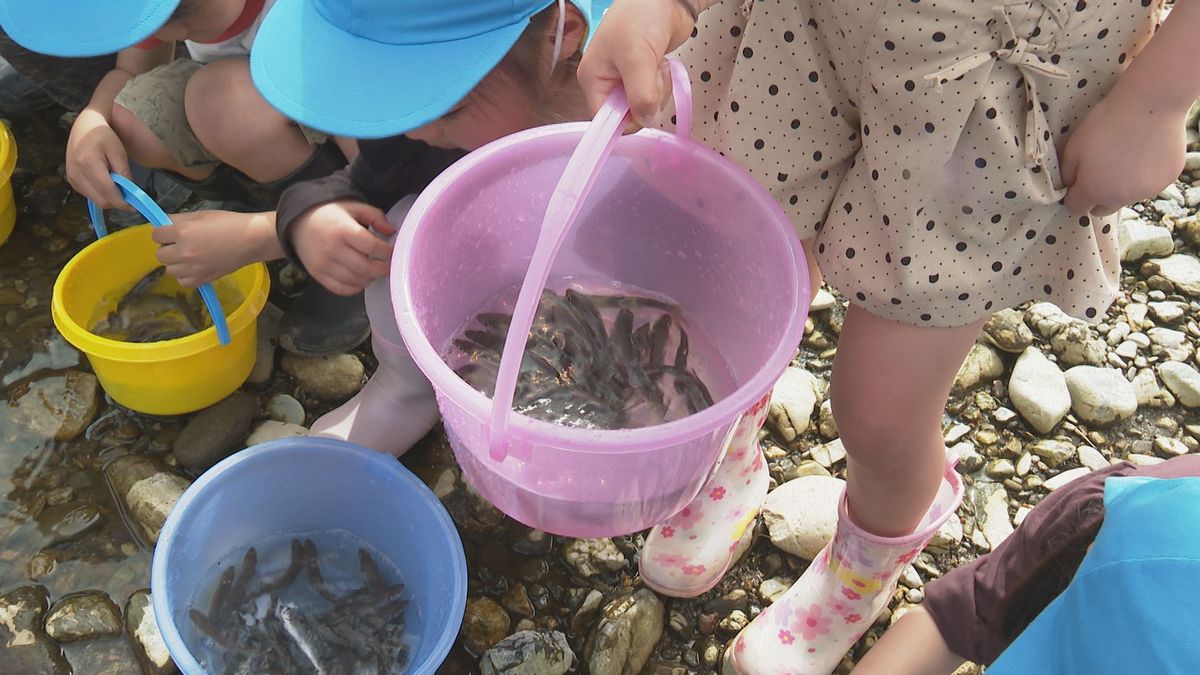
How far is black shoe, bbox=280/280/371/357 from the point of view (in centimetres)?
247

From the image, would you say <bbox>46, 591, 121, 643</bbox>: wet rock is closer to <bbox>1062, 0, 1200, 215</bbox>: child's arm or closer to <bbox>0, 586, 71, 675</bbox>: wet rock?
<bbox>0, 586, 71, 675</bbox>: wet rock

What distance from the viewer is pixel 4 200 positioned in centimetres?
265

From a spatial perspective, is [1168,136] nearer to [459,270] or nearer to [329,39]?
[459,270]

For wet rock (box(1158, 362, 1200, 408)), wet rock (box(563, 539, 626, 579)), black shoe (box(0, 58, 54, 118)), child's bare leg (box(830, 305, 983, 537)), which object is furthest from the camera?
black shoe (box(0, 58, 54, 118))

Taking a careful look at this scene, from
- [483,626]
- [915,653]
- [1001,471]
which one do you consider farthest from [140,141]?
[1001,471]

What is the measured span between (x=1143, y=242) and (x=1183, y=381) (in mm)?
492

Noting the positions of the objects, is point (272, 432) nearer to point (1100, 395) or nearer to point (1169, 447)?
point (1100, 395)

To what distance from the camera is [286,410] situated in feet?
8.09

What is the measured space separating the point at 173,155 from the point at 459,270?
1.14 meters

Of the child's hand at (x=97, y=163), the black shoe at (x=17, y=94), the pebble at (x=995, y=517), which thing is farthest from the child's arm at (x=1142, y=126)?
the black shoe at (x=17, y=94)

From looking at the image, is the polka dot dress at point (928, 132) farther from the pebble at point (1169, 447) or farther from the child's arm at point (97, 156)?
the child's arm at point (97, 156)

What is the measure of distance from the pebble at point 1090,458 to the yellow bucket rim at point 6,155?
2.88 m

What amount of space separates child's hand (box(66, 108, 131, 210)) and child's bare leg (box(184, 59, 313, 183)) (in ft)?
0.68

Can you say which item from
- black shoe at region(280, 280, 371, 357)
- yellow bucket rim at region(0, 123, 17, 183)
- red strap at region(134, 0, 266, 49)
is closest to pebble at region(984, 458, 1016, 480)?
black shoe at region(280, 280, 371, 357)
